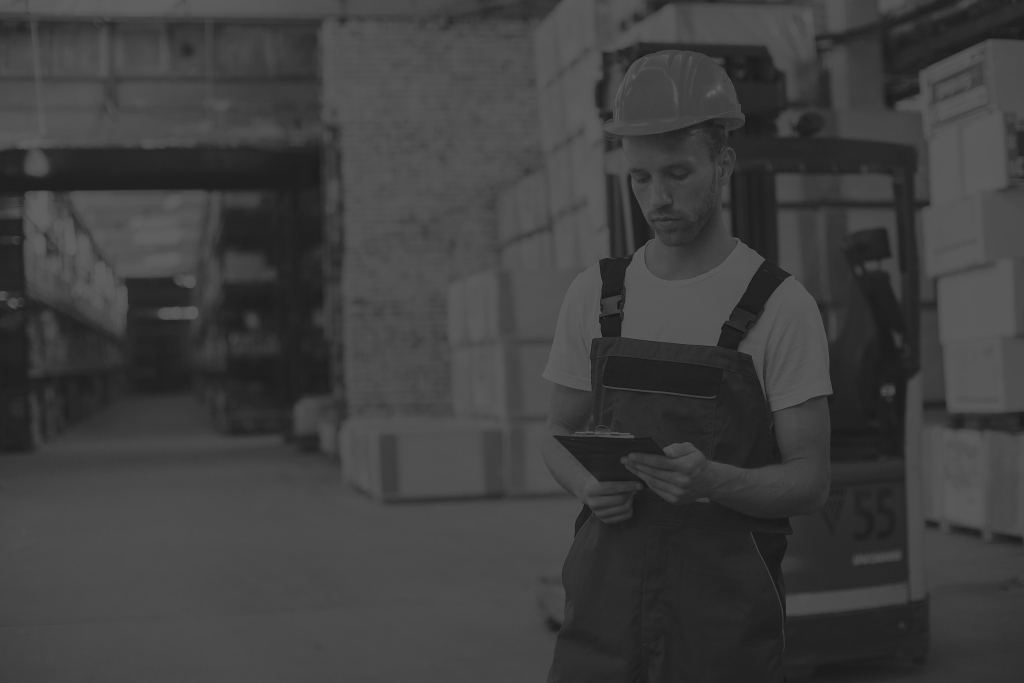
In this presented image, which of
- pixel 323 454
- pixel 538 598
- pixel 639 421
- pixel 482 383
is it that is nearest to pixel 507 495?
pixel 482 383

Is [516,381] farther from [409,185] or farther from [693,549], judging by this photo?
[693,549]

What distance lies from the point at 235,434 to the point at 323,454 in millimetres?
4912

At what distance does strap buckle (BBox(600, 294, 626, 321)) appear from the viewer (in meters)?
1.67

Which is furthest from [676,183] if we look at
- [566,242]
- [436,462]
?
[566,242]

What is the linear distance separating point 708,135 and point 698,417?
0.40 meters

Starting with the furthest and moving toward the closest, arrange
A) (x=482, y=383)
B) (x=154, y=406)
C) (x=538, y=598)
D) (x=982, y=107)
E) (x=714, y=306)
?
(x=154, y=406) < (x=482, y=383) < (x=982, y=107) < (x=538, y=598) < (x=714, y=306)

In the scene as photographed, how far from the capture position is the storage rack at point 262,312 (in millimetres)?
19172

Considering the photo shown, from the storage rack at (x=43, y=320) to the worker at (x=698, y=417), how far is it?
16.3m

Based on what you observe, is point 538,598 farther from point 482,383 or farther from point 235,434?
point 235,434

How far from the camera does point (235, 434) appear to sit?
19641mm

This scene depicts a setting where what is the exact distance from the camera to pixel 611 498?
158 centimetres

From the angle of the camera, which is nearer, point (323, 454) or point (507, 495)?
point (507, 495)

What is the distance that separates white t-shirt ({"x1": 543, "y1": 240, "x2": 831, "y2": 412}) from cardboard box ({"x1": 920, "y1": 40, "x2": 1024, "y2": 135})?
209 inches

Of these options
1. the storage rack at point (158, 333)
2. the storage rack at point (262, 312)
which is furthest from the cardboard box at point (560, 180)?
the storage rack at point (158, 333)
